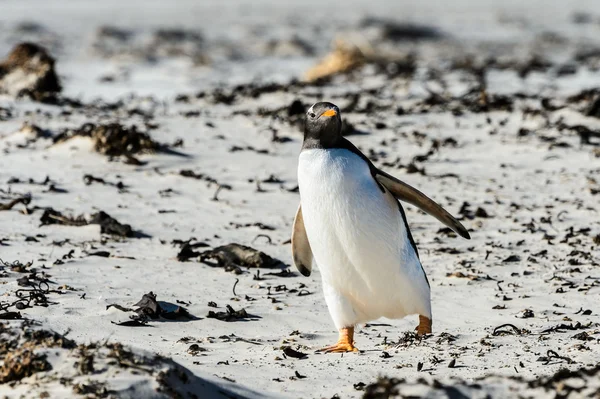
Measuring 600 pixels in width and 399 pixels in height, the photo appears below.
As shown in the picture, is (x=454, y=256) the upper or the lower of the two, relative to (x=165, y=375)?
lower

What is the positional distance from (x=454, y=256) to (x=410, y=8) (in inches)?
1403

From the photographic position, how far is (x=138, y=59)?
21.7 metres

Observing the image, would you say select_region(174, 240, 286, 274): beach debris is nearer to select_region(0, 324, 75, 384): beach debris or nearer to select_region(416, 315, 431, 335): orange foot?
select_region(416, 315, 431, 335): orange foot

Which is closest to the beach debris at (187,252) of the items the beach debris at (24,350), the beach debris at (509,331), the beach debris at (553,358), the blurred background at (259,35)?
the beach debris at (509,331)

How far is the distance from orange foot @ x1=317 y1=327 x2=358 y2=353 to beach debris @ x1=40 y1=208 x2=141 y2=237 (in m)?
2.54

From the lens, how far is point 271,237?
7094 millimetres

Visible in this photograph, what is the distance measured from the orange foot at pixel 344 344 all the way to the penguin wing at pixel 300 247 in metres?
0.60

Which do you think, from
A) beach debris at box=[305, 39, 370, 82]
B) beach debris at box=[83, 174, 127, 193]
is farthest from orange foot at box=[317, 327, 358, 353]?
beach debris at box=[305, 39, 370, 82]

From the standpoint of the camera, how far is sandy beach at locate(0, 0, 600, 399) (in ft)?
12.2

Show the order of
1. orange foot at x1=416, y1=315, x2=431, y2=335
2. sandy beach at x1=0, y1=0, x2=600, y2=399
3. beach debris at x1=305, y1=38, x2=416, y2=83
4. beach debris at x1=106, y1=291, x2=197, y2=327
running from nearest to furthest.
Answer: sandy beach at x1=0, y1=0, x2=600, y2=399 → orange foot at x1=416, y1=315, x2=431, y2=335 → beach debris at x1=106, y1=291, x2=197, y2=327 → beach debris at x1=305, y1=38, x2=416, y2=83

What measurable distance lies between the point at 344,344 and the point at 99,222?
9.07 feet

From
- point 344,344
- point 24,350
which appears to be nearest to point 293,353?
point 344,344

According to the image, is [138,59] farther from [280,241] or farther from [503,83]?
[280,241]

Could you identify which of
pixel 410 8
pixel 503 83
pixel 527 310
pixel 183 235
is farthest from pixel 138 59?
pixel 410 8
